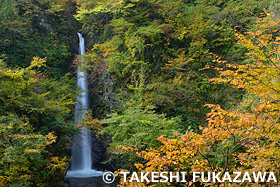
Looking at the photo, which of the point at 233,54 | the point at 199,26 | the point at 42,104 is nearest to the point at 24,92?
the point at 42,104

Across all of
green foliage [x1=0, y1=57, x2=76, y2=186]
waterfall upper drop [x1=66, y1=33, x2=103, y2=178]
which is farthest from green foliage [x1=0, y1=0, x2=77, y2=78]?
green foliage [x1=0, y1=57, x2=76, y2=186]

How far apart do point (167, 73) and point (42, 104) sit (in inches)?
275

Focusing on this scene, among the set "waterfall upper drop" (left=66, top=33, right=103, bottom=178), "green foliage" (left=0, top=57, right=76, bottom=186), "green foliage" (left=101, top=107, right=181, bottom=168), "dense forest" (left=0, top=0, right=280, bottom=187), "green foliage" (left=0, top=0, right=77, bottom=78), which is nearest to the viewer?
"green foliage" (left=0, top=57, right=76, bottom=186)

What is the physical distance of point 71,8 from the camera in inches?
722

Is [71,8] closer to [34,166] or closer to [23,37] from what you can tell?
[23,37]

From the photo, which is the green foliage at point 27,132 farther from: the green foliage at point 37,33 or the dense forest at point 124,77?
the green foliage at point 37,33

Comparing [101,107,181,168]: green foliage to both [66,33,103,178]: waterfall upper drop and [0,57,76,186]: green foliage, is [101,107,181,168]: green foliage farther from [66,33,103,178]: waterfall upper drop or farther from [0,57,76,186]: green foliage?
[66,33,103,178]: waterfall upper drop

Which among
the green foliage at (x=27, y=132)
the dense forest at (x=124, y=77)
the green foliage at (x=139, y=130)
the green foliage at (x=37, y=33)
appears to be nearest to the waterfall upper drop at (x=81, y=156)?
the dense forest at (x=124, y=77)

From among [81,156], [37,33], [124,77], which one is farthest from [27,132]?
[37,33]

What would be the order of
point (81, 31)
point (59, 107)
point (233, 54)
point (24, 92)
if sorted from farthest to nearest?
point (81, 31) → point (233, 54) → point (59, 107) → point (24, 92)

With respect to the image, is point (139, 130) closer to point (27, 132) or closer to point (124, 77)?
point (27, 132)

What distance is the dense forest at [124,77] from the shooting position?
741 cm

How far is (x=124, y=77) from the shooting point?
38.6 ft

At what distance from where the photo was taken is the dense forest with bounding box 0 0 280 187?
7.41 m
